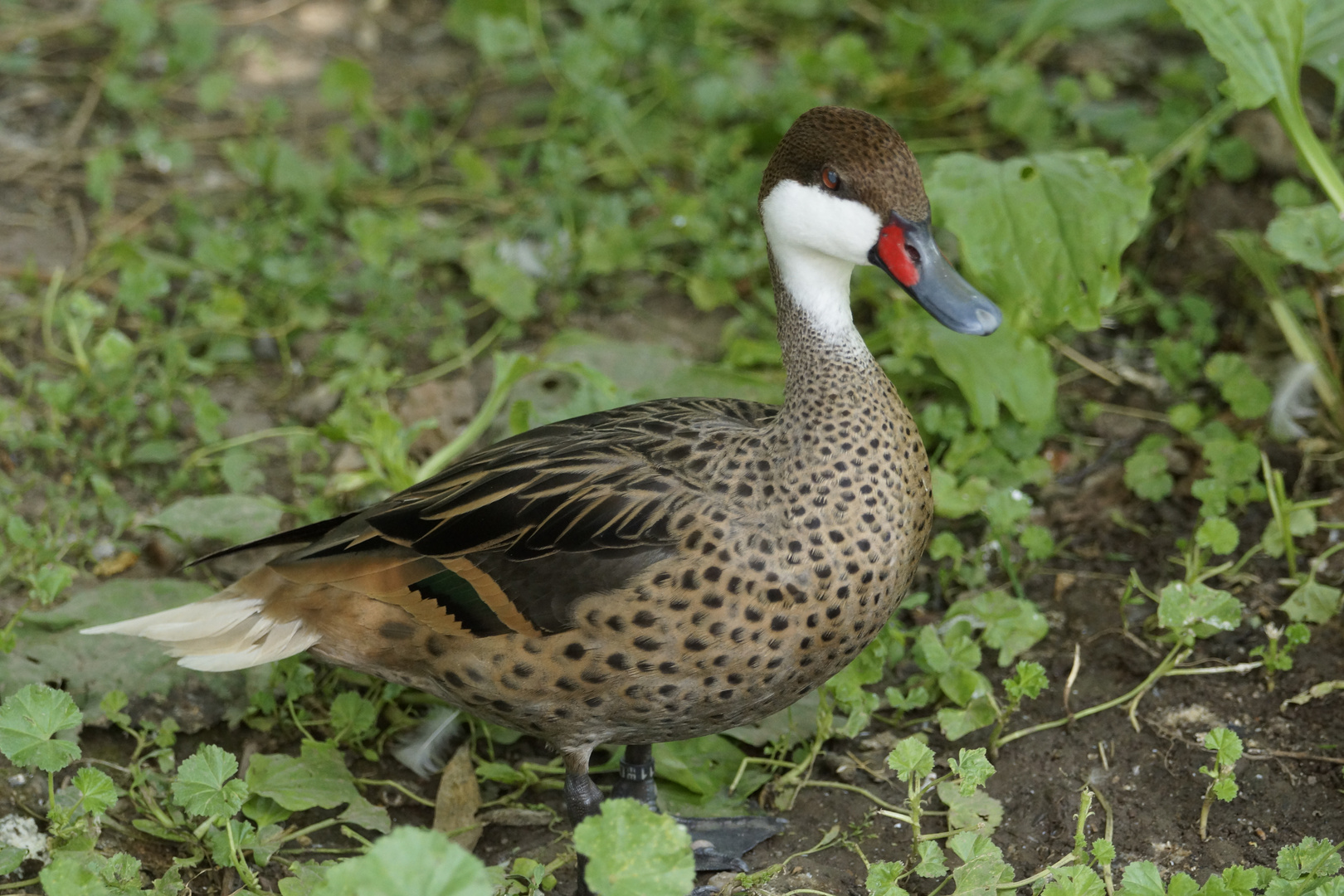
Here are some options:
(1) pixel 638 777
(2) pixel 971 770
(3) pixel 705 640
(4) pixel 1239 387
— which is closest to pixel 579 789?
(1) pixel 638 777

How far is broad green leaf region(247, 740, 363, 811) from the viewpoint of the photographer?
2.81 m

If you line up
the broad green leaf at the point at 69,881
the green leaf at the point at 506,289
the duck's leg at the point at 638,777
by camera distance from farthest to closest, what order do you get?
the green leaf at the point at 506,289
the duck's leg at the point at 638,777
the broad green leaf at the point at 69,881

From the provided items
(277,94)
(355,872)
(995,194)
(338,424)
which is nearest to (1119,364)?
(995,194)

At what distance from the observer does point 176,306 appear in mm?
4367

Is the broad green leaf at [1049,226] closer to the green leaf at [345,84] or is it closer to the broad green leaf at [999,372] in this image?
the broad green leaf at [999,372]

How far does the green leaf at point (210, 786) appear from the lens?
8.27 feet

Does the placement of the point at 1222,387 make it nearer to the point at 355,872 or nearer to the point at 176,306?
the point at 355,872

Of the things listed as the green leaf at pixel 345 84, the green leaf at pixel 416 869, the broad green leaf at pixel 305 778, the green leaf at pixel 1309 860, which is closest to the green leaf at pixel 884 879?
the green leaf at pixel 1309 860

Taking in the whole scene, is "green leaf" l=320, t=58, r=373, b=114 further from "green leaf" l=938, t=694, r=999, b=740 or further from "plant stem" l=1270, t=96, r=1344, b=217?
"green leaf" l=938, t=694, r=999, b=740

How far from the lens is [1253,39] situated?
3322mm

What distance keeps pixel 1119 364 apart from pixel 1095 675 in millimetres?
1255

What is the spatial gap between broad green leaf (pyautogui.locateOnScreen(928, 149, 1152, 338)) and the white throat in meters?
0.62

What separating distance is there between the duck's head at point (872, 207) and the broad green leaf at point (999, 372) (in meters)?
0.83

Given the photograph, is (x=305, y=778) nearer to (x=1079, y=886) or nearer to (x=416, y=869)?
(x=416, y=869)
